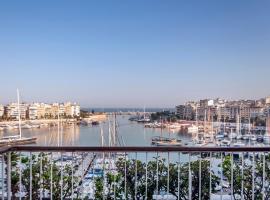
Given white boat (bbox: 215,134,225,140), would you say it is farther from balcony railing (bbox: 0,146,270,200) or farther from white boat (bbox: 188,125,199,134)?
balcony railing (bbox: 0,146,270,200)

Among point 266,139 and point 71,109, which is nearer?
point 266,139

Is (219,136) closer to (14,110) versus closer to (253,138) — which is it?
(253,138)

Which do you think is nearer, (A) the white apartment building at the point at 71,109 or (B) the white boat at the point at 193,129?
(B) the white boat at the point at 193,129

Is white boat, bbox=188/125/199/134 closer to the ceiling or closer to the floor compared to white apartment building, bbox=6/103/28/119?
closer to the floor

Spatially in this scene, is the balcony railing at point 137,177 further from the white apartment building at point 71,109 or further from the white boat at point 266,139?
the white apartment building at point 71,109

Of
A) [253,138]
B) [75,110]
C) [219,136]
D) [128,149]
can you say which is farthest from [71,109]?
[128,149]

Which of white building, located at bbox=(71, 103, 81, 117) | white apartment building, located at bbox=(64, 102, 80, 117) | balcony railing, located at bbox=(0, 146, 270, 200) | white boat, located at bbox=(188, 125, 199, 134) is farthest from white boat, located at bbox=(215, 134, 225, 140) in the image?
balcony railing, located at bbox=(0, 146, 270, 200)

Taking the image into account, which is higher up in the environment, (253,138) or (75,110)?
(75,110)

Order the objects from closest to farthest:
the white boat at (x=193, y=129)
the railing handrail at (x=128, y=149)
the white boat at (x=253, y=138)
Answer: the railing handrail at (x=128, y=149) → the white boat at (x=253, y=138) → the white boat at (x=193, y=129)

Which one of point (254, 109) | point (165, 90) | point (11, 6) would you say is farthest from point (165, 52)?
point (11, 6)

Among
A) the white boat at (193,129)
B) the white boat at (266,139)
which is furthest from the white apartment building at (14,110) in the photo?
the white boat at (266,139)

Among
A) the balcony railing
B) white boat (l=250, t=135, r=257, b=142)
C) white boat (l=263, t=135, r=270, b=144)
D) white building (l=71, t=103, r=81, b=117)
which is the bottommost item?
white boat (l=250, t=135, r=257, b=142)

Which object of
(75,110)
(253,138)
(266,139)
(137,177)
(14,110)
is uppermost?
(14,110)

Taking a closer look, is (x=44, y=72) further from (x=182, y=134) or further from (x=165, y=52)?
(x=182, y=134)
